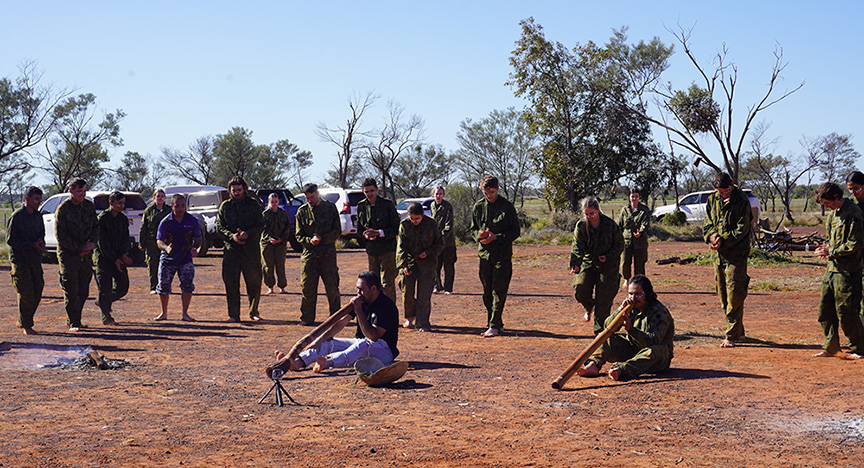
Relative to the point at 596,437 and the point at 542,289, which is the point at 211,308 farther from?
the point at 596,437

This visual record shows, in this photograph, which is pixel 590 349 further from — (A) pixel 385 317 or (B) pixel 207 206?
(B) pixel 207 206

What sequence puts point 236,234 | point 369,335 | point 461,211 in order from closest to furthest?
1. point 369,335
2. point 236,234
3. point 461,211

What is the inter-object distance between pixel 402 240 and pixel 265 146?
5378 centimetres

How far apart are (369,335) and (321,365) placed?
0.52 metres

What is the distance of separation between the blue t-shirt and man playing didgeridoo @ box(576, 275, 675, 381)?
591 cm

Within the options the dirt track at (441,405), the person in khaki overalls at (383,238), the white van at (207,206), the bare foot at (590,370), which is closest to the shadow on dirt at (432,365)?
the dirt track at (441,405)

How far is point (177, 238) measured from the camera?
36.2 ft

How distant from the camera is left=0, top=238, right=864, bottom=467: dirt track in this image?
5.04 meters

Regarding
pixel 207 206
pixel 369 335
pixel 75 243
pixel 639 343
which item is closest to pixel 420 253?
pixel 369 335

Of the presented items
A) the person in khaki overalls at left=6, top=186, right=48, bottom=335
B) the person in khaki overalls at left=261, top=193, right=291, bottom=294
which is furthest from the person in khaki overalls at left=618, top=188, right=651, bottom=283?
the person in khaki overalls at left=6, top=186, right=48, bottom=335

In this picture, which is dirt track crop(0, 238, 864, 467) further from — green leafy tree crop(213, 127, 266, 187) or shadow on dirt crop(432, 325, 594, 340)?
green leafy tree crop(213, 127, 266, 187)

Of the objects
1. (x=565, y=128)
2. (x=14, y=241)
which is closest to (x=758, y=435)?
(x=14, y=241)

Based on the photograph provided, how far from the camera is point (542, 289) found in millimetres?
15375

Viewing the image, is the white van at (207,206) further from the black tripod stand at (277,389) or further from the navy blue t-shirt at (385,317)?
the black tripod stand at (277,389)
